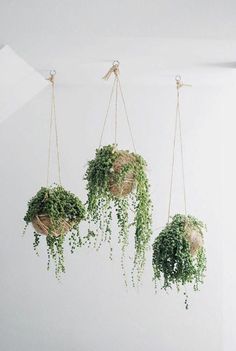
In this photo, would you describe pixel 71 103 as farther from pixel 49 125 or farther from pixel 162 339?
pixel 162 339

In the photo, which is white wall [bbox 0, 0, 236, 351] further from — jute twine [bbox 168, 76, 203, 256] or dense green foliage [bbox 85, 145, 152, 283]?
dense green foliage [bbox 85, 145, 152, 283]

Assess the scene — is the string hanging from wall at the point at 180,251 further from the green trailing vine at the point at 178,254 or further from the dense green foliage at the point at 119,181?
the dense green foliage at the point at 119,181

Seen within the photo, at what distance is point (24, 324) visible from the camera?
388 centimetres

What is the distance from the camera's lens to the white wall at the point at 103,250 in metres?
3.87

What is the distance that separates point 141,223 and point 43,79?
1.48 m

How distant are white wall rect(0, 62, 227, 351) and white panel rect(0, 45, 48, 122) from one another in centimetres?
8

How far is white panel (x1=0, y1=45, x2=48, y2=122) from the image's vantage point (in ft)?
11.1

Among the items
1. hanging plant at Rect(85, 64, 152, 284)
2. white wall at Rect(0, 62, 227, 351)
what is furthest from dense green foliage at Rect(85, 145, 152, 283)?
white wall at Rect(0, 62, 227, 351)
